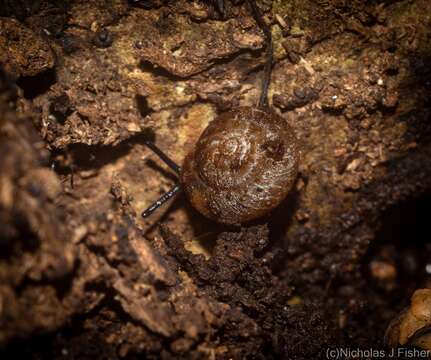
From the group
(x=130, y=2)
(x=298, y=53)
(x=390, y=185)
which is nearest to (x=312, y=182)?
(x=390, y=185)

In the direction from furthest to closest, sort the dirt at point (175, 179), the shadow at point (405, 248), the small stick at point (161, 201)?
the shadow at point (405, 248) → the small stick at point (161, 201) → the dirt at point (175, 179)

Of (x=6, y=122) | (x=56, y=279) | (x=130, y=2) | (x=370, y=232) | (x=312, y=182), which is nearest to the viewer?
(x=6, y=122)

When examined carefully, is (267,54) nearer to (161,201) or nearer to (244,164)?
(244,164)

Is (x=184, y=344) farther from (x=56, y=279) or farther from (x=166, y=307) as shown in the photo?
(x=56, y=279)

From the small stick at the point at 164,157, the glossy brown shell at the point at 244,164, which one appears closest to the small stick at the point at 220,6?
the glossy brown shell at the point at 244,164

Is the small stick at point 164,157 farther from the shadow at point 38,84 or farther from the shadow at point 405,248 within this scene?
the shadow at point 405,248

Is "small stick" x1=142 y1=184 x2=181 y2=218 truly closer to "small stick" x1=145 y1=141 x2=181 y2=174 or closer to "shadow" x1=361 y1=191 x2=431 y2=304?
"small stick" x1=145 y1=141 x2=181 y2=174

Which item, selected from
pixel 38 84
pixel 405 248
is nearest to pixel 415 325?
pixel 405 248

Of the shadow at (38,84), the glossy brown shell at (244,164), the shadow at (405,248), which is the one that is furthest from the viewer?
the shadow at (405,248)
